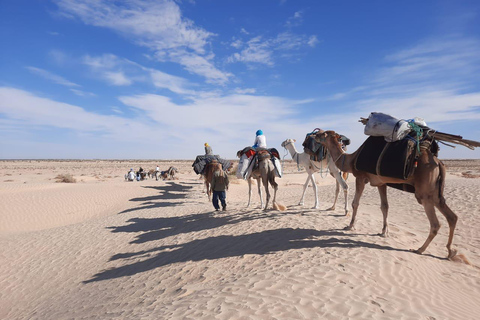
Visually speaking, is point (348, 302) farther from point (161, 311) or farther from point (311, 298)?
point (161, 311)

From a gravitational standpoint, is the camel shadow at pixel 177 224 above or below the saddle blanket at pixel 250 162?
below

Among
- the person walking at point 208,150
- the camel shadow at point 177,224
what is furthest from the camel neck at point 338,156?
the person walking at point 208,150

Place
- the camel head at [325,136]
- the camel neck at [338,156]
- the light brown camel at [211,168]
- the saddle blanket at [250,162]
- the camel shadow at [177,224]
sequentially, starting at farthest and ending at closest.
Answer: the light brown camel at [211,168], the saddle blanket at [250,162], the camel shadow at [177,224], the camel head at [325,136], the camel neck at [338,156]

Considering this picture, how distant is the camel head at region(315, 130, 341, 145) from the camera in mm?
8047

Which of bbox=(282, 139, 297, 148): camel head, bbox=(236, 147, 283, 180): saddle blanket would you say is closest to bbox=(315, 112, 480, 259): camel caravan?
bbox=(236, 147, 283, 180): saddle blanket

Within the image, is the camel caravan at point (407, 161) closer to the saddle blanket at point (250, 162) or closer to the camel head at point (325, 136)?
the camel head at point (325, 136)

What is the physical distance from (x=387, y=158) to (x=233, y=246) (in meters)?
4.05

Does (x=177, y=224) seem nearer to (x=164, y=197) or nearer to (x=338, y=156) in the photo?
(x=338, y=156)

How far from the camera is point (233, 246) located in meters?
7.05

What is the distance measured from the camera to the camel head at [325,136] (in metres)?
8.05

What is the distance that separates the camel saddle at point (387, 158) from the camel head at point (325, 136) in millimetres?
1368

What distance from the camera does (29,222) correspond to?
15133 millimetres

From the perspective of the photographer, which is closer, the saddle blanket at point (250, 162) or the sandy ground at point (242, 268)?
the sandy ground at point (242, 268)

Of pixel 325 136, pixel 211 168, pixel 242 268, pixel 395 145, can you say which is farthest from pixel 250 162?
pixel 395 145
